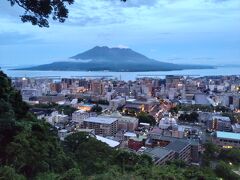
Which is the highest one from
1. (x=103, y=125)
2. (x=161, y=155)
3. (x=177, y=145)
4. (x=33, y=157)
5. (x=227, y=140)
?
(x=33, y=157)

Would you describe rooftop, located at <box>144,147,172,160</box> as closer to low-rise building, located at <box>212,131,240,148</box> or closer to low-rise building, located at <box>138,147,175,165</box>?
low-rise building, located at <box>138,147,175,165</box>

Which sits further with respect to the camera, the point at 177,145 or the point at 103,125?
the point at 103,125

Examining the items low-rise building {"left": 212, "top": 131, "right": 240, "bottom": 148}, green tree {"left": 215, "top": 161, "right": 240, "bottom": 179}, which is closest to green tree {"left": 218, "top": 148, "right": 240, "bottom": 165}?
low-rise building {"left": 212, "top": 131, "right": 240, "bottom": 148}

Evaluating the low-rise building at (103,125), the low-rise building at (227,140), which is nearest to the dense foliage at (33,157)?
the low-rise building at (227,140)

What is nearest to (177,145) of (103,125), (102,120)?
(103,125)

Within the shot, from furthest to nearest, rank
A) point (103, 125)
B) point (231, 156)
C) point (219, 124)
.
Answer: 1. point (219, 124)
2. point (103, 125)
3. point (231, 156)

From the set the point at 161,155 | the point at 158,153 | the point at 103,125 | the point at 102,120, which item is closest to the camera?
the point at 161,155

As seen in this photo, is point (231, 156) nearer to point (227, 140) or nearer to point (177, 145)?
point (177, 145)

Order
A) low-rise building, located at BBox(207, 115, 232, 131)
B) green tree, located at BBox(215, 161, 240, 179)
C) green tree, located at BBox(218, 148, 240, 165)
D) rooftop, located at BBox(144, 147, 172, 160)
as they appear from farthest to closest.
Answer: low-rise building, located at BBox(207, 115, 232, 131) → green tree, located at BBox(218, 148, 240, 165) → rooftop, located at BBox(144, 147, 172, 160) → green tree, located at BBox(215, 161, 240, 179)

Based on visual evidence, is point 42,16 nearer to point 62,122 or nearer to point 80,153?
point 80,153

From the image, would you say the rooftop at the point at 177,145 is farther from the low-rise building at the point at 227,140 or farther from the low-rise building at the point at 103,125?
the low-rise building at the point at 103,125

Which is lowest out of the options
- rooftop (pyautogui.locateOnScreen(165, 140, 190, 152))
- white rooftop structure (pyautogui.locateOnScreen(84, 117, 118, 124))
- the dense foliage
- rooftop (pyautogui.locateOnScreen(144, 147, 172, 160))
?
rooftop (pyautogui.locateOnScreen(165, 140, 190, 152))

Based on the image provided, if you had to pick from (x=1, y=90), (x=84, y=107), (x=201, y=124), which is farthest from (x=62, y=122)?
(x=1, y=90)
